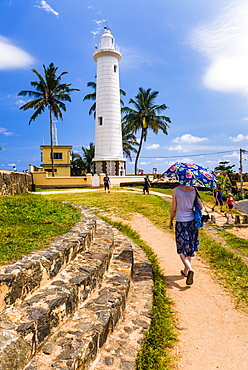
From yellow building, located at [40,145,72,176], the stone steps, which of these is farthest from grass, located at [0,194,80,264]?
yellow building, located at [40,145,72,176]

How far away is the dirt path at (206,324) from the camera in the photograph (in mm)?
2697

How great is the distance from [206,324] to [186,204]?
1.79 m

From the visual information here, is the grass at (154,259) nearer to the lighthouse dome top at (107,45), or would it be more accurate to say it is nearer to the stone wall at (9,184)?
the stone wall at (9,184)

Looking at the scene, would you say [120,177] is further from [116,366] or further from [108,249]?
[116,366]

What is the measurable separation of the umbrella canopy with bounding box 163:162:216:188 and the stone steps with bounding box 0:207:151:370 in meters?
1.84

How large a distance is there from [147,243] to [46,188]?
63.4 ft

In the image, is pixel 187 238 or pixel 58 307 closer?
pixel 58 307

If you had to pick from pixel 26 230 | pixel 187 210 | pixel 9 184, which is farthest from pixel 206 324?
pixel 9 184

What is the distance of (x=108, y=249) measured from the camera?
4.59m

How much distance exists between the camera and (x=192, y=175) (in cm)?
425

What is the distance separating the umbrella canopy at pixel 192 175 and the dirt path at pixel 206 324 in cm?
180

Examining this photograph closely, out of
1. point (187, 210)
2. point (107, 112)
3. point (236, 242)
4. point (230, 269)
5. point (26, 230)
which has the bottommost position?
point (236, 242)

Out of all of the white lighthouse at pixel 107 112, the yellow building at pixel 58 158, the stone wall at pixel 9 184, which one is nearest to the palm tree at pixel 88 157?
the yellow building at pixel 58 158

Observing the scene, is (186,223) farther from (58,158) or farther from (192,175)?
(58,158)
